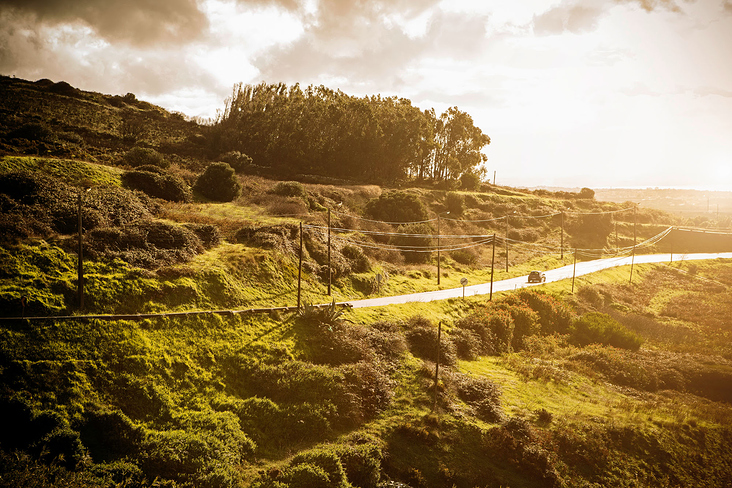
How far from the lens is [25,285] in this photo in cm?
2161

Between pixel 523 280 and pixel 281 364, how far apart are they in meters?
39.0

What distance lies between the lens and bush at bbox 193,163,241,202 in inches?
1886

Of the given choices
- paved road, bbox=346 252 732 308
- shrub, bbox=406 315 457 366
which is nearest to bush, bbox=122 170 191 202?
paved road, bbox=346 252 732 308

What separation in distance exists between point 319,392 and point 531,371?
16941 mm

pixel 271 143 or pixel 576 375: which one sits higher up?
pixel 271 143

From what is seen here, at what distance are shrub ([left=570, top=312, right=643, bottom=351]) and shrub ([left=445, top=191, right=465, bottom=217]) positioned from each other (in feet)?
117

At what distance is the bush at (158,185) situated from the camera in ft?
131

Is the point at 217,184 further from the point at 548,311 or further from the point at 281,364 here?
the point at 548,311

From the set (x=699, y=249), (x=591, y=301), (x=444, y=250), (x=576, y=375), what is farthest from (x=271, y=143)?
(x=699, y=249)

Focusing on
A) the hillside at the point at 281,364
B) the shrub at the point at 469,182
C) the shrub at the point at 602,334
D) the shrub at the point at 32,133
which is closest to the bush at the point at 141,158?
the hillside at the point at 281,364

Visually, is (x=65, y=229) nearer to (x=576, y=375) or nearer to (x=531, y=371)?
(x=531, y=371)

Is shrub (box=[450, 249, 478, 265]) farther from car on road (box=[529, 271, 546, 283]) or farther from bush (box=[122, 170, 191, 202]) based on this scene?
bush (box=[122, 170, 191, 202])

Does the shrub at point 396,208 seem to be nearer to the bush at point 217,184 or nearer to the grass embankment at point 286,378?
the grass embankment at point 286,378

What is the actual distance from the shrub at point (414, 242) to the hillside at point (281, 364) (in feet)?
18.6
